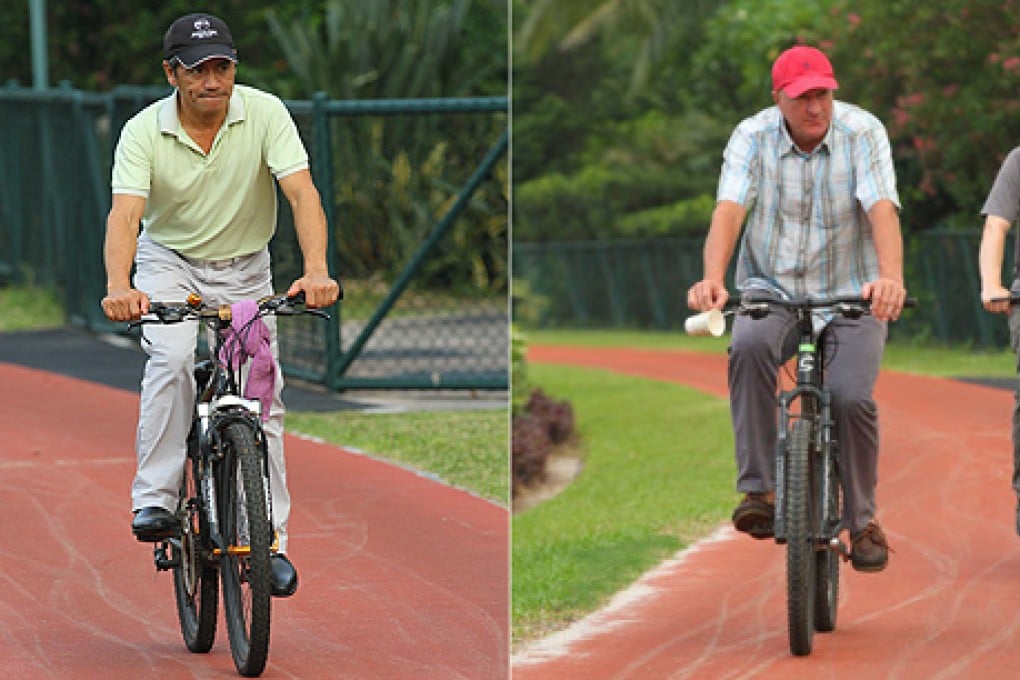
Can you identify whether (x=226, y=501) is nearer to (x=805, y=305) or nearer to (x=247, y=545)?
(x=247, y=545)

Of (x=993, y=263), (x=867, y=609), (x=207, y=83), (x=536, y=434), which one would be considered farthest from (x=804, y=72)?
(x=536, y=434)

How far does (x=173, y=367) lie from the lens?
22.2ft

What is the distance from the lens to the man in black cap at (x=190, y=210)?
265 inches

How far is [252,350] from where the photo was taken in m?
6.61

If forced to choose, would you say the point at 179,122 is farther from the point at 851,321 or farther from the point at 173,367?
the point at 851,321

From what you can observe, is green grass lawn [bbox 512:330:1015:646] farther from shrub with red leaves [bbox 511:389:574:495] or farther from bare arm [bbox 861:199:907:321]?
bare arm [bbox 861:199:907:321]

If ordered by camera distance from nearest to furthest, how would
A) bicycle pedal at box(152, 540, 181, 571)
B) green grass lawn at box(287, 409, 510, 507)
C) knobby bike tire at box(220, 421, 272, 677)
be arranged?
knobby bike tire at box(220, 421, 272, 677) → bicycle pedal at box(152, 540, 181, 571) → green grass lawn at box(287, 409, 510, 507)

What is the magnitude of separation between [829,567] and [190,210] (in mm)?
2528

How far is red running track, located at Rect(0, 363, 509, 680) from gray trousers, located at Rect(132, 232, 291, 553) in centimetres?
50

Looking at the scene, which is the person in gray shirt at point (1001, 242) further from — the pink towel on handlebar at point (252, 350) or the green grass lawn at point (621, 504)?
the pink towel on handlebar at point (252, 350)

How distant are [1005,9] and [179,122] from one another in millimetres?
15419

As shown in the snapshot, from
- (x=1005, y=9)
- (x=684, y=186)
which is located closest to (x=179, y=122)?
(x=1005, y=9)

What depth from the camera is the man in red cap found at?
742 centimetres

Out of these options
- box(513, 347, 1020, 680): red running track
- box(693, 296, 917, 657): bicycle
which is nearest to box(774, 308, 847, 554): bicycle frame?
box(693, 296, 917, 657): bicycle
